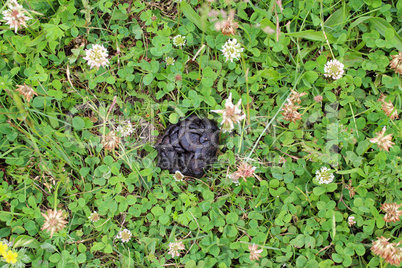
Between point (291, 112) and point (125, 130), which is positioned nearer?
point (291, 112)

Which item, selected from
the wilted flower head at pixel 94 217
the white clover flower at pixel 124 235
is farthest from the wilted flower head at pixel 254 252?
the wilted flower head at pixel 94 217

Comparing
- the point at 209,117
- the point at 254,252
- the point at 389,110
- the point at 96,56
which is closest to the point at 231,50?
the point at 209,117

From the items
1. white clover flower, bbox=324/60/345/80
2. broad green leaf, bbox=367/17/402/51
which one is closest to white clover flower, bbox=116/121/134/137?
white clover flower, bbox=324/60/345/80

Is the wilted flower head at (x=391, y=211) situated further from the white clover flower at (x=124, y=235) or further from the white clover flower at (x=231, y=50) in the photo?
the white clover flower at (x=124, y=235)

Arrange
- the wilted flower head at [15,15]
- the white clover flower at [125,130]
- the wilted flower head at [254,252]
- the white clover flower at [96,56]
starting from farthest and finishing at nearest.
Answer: the white clover flower at [125,130], the white clover flower at [96,56], the wilted flower head at [254,252], the wilted flower head at [15,15]

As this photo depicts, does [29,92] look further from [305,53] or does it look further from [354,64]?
[354,64]

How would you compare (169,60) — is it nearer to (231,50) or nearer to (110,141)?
(231,50)
